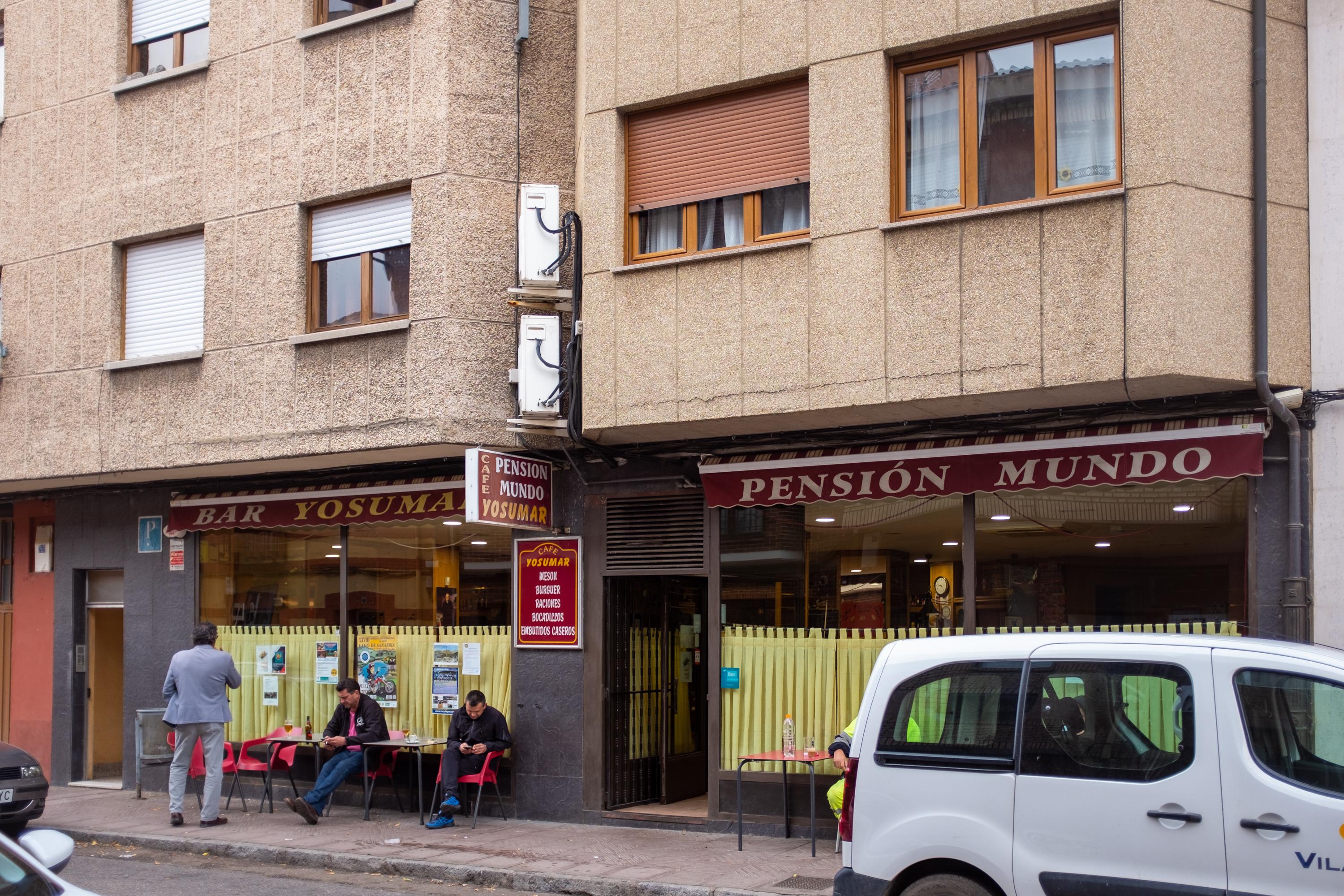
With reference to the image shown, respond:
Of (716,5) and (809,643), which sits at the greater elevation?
(716,5)

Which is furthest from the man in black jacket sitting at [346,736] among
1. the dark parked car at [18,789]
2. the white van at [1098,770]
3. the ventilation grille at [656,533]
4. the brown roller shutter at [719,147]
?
the white van at [1098,770]

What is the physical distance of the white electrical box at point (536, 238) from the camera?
12234mm

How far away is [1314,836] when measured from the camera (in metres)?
5.85

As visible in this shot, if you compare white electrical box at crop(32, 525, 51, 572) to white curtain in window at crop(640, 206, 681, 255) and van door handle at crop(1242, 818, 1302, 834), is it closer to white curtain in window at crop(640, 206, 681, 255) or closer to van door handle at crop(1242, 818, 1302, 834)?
white curtain in window at crop(640, 206, 681, 255)

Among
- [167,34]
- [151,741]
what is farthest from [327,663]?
[167,34]

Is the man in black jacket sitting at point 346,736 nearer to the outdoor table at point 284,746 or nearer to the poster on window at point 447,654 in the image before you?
the outdoor table at point 284,746

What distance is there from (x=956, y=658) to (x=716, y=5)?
668 cm

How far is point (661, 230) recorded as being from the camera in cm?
1206

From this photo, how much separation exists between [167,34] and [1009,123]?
952 cm

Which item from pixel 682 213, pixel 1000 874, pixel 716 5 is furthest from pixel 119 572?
pixel 1000 874

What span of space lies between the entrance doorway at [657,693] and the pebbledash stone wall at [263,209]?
90.7 inches

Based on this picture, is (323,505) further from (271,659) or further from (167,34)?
(167,34)

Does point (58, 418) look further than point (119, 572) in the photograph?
No

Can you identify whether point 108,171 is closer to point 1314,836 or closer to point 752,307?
point 752,307
